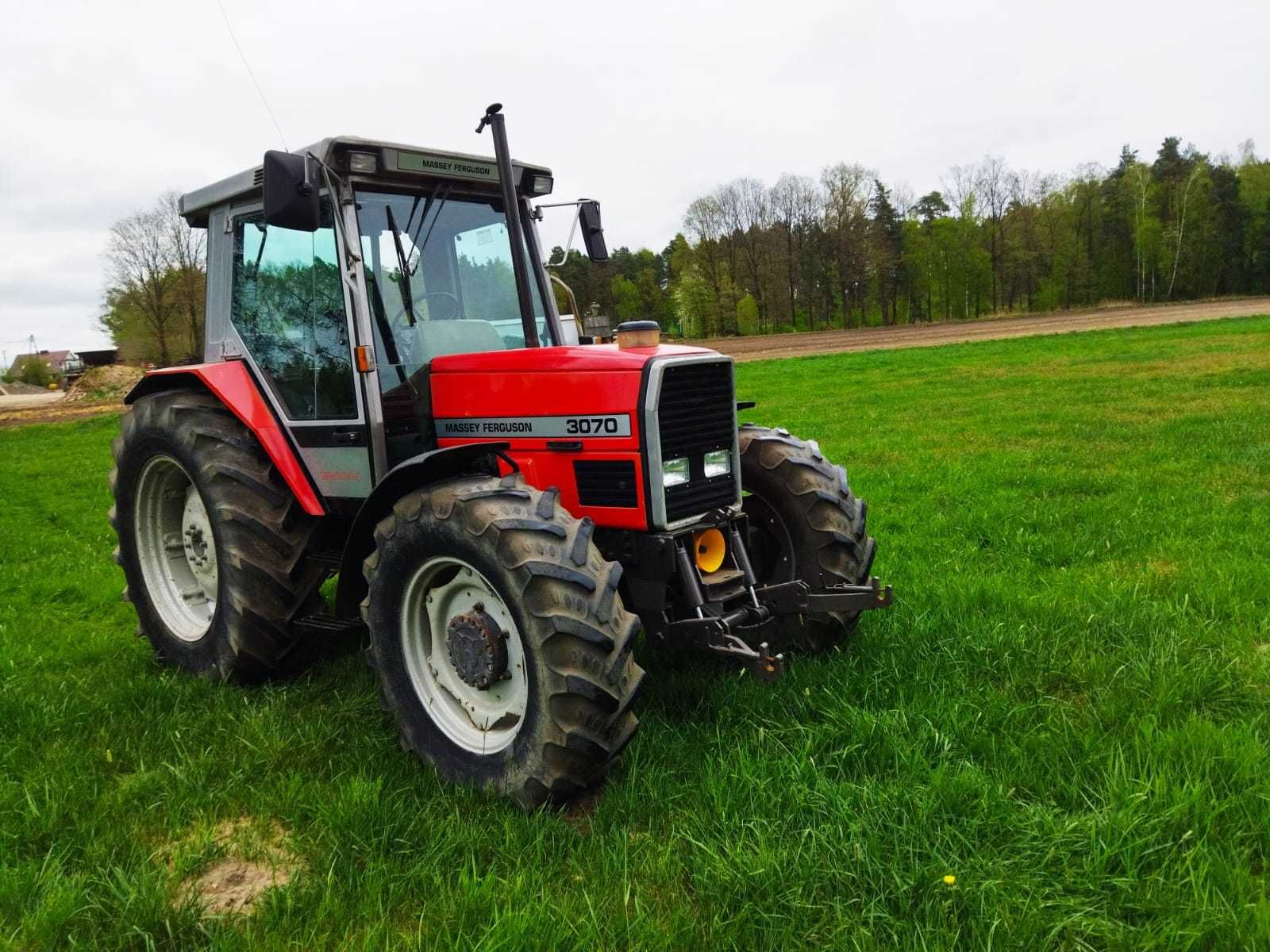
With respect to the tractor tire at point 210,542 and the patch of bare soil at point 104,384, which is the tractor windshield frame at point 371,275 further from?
the patch of bare soil at point 104,384

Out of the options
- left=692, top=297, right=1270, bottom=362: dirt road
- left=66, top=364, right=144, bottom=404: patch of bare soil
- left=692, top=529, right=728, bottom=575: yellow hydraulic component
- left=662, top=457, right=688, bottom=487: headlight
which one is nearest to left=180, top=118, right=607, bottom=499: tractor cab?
left=662, top=457, right=688, bottom=487: headlight

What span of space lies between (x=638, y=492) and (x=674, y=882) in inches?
56.7

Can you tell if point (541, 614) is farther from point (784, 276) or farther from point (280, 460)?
point (784, 276)

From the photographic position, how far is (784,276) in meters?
66.5

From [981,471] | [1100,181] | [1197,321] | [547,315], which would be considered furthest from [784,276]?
[547,315]

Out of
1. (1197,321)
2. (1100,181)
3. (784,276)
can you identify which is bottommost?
(1197,321)

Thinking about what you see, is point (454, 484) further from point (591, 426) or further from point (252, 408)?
point (252, 408)

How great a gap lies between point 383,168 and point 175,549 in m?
2.55

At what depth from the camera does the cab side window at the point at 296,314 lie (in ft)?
13.2

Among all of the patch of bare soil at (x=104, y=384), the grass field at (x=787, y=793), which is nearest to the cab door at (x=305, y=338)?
the grass field at (x=787, y=793)

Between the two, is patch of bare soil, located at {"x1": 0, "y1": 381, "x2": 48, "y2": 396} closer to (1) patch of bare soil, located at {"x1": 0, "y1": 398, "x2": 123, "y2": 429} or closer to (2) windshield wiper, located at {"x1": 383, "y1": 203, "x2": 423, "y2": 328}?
(1) patch of bare soil, located at {"x1": 0, "y1": 398, "x2": 123, "y2": 429}

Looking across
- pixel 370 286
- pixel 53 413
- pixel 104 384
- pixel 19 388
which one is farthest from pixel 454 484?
pixel 19 388

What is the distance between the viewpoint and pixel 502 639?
326 cm

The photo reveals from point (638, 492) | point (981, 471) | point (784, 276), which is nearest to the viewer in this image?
point (638, 492)
